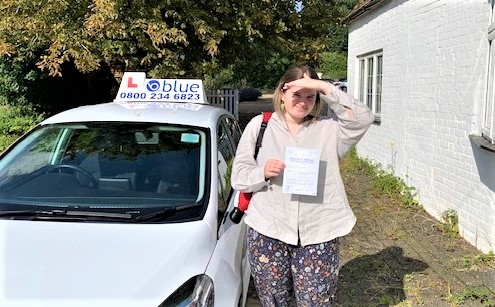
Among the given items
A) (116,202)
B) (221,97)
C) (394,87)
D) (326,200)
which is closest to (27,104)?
(221,97)

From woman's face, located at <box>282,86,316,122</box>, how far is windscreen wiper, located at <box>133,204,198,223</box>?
31.1 inches

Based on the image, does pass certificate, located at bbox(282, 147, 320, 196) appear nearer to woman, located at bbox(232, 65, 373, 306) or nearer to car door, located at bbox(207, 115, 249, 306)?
woman, located at bbox(232, 65, 373, 306)

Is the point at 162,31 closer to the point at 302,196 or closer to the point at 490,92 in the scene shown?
the point at 490,92

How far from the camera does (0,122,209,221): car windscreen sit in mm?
2967

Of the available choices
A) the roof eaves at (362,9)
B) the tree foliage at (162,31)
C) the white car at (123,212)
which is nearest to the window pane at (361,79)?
the roof eaves at (362,9)

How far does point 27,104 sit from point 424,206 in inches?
367

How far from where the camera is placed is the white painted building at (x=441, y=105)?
500 centimetres

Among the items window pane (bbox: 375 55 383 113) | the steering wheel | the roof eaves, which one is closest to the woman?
the steering wheel

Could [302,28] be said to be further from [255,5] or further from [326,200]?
[326,200]

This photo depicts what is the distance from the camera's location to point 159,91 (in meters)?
4.54

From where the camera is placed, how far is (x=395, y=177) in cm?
800

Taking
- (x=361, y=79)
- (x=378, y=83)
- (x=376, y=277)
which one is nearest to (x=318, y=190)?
(x=376, y=277)

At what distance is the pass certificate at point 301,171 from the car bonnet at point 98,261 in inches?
21.3

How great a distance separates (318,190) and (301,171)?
174 millimetres
